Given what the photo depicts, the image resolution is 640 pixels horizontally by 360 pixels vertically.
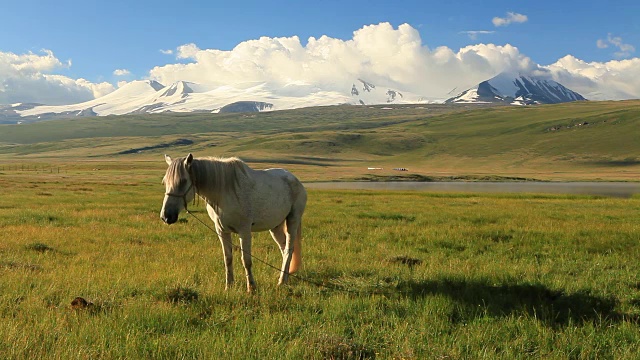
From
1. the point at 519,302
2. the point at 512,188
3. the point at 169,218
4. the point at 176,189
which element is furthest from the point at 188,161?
the point at 512,188

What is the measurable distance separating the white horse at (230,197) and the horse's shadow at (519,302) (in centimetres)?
286

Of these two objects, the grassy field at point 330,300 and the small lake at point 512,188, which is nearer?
the grassy field at point 330,300

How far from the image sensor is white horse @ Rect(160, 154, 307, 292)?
782cm

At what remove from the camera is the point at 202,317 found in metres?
6.46

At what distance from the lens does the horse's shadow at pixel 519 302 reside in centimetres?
676

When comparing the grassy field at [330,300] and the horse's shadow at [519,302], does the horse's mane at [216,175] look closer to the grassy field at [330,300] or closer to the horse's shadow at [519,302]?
the grassy field at [330,300]

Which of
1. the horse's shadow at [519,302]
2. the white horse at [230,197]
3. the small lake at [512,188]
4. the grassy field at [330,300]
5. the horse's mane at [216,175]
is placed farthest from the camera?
the small lake at [512,188]

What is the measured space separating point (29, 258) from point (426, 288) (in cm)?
916

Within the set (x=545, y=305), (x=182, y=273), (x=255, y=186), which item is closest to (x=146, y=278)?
(x=182, y=273)

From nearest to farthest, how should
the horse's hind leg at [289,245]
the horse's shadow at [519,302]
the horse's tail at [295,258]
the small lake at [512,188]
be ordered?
the horse's shadow at [519,302]
the horse's hind leg at [289,245]
the horse's tail at [295,258]
the small lake at [512,188]

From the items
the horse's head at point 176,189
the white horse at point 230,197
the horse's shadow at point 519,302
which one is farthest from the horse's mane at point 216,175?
the horse's shadow at point 519,302

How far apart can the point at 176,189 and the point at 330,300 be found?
10.6 ft

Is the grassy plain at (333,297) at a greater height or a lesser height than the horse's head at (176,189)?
lesser

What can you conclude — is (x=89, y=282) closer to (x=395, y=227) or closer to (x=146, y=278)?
(x=146, y=278)
